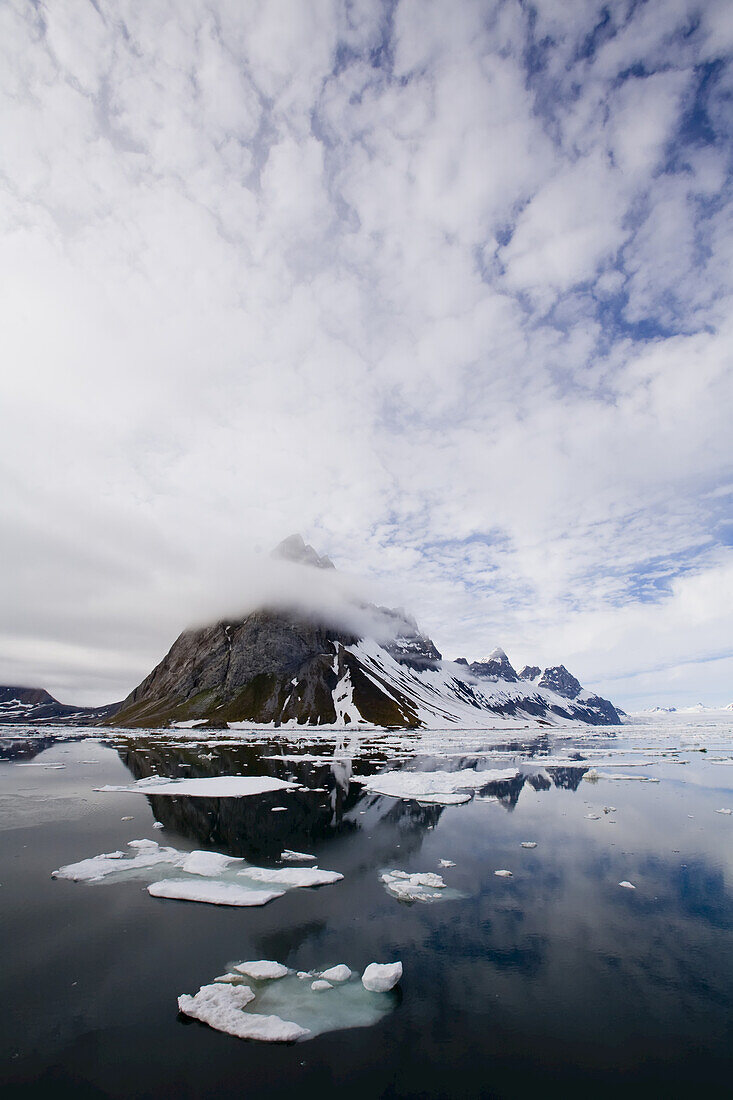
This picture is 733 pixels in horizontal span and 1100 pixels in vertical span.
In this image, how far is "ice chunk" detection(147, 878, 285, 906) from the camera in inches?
850

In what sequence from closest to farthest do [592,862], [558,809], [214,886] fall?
[214,886] → [592,862] → [558,809]

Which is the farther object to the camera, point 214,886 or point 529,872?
point 529,872

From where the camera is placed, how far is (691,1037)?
43.0ft

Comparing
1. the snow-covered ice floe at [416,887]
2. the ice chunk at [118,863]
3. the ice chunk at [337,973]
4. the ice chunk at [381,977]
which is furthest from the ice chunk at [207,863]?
the ice chunk at [381,977]

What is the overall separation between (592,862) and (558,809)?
586 inches

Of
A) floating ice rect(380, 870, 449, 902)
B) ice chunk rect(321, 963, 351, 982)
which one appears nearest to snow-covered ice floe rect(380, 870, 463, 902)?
floating ice rect(380, 870, 449, 902)

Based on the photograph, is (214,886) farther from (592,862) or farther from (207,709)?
(207,709)

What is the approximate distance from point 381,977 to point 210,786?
131ft

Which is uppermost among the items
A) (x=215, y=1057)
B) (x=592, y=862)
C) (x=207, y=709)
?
Answer: (x=207, y=709)

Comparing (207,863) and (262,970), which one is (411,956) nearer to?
(262,970)

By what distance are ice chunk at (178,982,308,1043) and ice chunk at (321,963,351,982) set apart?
7.80 ft

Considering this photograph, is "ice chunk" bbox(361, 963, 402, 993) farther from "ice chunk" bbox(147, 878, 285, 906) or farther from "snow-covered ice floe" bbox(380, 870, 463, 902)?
"ice chunk" bbox(147, 878, 285, 906)

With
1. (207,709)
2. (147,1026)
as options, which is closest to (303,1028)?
(147,1026)

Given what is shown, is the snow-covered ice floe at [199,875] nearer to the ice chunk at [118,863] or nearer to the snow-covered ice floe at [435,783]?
the ice chunk at [118,863]
